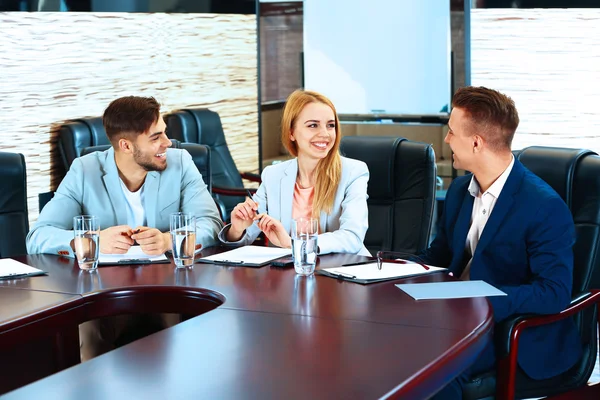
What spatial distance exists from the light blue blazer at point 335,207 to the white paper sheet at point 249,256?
0.47ft

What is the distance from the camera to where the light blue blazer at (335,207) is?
3010 millimetres

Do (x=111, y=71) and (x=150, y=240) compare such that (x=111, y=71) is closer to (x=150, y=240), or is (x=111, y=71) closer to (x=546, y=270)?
(x=150, y=240)

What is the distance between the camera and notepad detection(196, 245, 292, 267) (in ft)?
8.93

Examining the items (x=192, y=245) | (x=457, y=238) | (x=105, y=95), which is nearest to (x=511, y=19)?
(x=105, y=95)

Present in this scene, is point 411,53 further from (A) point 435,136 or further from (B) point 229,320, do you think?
(B) point 229,320

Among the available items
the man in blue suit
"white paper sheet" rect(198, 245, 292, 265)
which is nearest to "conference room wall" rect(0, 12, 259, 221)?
"white paper sheet" rect(198, 245, 292, 265)

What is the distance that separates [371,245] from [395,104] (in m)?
2.82

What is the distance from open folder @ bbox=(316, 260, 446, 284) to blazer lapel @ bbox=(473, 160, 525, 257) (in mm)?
174

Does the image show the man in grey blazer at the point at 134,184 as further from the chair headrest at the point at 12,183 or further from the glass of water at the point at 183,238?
the glass of water at the point at 183,238

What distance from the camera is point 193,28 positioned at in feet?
19.7

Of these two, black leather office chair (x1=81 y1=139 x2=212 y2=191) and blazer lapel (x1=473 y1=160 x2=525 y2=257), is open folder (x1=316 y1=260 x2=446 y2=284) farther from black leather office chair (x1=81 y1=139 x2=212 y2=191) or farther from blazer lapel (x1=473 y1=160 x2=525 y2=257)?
black leather office chair (x1=81 y1=139 x2=212 y2=191)

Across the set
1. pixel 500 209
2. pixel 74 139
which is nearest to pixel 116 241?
pixel 500 209

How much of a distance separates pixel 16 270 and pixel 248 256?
74 cm

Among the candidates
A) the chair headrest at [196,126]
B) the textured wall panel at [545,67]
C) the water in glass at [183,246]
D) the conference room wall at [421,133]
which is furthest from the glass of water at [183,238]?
the conference room wall at [421,133]
